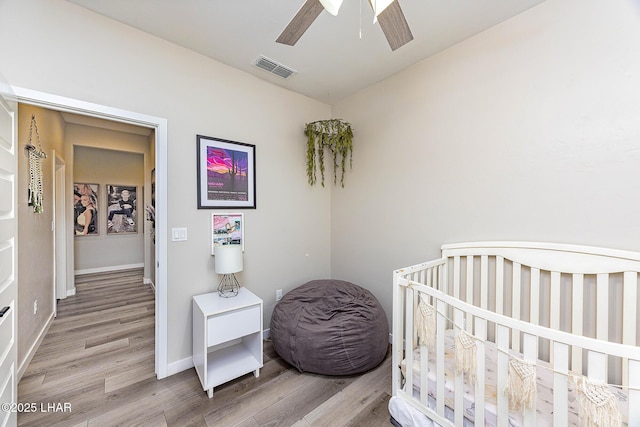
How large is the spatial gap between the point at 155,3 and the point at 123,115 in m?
0.77

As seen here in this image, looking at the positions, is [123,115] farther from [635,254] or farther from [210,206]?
[635,254]

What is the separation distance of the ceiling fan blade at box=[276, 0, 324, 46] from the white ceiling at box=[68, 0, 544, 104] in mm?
365

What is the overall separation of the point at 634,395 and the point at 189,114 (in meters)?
2.90

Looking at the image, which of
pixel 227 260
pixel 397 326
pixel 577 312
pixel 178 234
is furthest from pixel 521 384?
pixel 178 234

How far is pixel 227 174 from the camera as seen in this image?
7.87 ft

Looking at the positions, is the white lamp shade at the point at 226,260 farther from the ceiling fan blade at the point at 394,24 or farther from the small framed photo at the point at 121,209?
the small framed photo at the point at 121,209

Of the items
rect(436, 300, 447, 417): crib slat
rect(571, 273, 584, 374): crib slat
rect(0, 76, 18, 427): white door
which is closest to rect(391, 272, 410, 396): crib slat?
rect(436, 300, 447, 417): crib slat

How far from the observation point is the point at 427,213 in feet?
7.54

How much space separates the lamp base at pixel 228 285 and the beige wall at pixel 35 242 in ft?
5.17

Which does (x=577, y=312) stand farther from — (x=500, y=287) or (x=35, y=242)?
(x=35, y=242)

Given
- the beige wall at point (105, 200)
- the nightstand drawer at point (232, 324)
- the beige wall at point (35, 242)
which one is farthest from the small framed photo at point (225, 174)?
the beige wall at point (105, 200)

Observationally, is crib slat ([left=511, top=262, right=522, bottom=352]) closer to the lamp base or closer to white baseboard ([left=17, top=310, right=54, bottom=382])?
the lamp base

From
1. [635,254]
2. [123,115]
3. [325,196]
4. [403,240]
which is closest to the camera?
[635,254]

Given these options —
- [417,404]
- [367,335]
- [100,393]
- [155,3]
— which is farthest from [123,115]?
[417,404]
